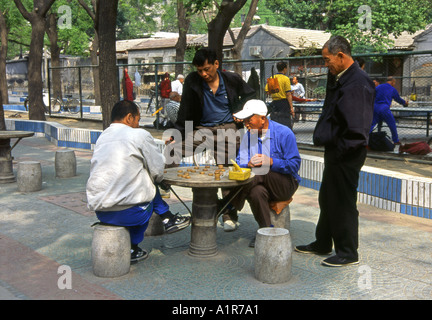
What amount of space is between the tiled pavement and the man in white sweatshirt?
524 millimetres

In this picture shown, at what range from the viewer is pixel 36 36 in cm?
1775

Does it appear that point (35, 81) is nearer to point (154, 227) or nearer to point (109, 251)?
point (154, 227)

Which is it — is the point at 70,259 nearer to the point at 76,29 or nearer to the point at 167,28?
the point at 76,29

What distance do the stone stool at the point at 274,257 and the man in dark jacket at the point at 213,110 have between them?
1760mm

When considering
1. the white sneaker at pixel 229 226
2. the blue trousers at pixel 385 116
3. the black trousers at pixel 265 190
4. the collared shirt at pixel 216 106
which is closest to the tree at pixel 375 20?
the blue trousers at pixel 385 116

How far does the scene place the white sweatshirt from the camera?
4.55m

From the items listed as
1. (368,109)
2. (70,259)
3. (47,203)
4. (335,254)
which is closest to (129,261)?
(70,259)

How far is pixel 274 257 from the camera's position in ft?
14.3

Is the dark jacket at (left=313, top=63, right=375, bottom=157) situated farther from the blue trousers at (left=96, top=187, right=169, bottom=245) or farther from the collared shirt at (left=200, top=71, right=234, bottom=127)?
the blue trousers at (left=96, top=187, right=169, bottom=245)

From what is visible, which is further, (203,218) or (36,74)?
(36,74)

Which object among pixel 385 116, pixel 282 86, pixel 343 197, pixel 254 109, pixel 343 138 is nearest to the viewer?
pixel 343 138

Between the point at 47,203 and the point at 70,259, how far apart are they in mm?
2559

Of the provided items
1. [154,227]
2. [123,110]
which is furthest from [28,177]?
[123,110]

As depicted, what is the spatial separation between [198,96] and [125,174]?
1614 millimetres
